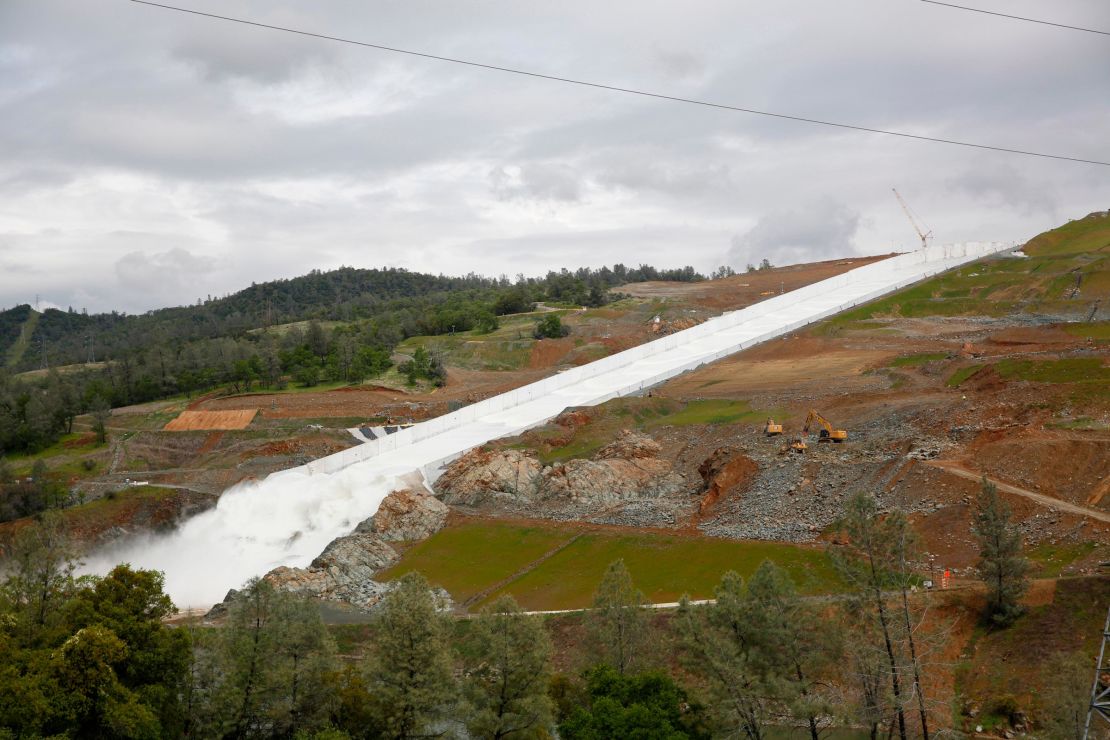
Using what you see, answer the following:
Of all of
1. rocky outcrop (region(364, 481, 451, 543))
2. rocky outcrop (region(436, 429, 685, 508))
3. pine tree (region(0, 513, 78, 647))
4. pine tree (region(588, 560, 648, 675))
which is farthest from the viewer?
rocky outcrop (region(436, 429, 685, 508))

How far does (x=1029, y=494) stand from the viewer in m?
40.0

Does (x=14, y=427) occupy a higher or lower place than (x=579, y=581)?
higher

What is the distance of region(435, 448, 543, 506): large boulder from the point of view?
58.2 meters

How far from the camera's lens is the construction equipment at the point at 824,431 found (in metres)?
53.4

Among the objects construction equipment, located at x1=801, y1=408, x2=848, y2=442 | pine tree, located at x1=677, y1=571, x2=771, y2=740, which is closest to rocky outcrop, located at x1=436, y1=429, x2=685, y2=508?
construction equipment, located at x1=801, y1=408, x2=848, y2=442

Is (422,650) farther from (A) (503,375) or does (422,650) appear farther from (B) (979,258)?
(B) (979,258)

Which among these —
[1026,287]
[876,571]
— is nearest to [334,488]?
[876,571]

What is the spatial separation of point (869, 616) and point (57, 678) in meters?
22.7

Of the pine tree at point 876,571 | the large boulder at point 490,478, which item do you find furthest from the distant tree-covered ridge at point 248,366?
the pine tree at point 876,571

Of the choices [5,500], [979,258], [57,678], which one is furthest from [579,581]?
[979,258]

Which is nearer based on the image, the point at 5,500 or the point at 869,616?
the point at 869,616

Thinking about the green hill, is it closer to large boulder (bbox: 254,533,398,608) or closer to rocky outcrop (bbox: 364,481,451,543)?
rocky outcrop (bbox: 364,481,451,543)

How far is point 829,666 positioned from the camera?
92.0 feet

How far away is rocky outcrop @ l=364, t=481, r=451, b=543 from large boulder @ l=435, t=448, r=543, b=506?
1.96 metres
